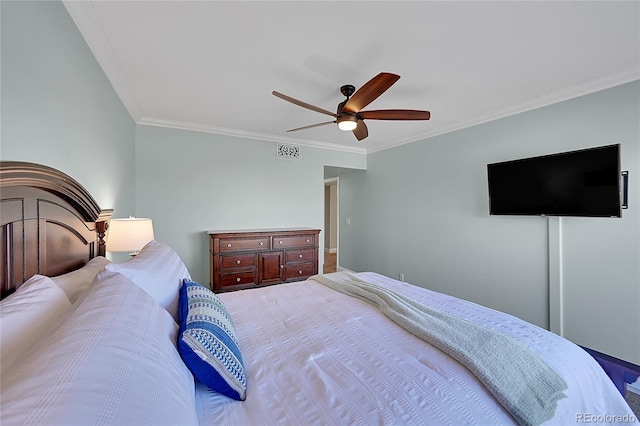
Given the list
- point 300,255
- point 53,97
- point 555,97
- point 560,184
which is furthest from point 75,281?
point 555,97

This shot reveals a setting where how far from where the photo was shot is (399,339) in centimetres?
132

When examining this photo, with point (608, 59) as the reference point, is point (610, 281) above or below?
below

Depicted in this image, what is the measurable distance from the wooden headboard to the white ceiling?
101 centimetres

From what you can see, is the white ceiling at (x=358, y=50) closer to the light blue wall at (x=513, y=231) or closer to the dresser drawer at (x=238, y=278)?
the light blue wall at (x=513, y=231)

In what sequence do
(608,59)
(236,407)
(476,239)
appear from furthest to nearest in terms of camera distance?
1. (476,239)
2. (608,59)
3. (236,407)

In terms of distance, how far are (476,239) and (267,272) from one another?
2643 millimetres

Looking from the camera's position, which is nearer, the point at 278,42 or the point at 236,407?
the point at 236,407

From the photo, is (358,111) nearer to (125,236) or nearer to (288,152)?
(125,236)

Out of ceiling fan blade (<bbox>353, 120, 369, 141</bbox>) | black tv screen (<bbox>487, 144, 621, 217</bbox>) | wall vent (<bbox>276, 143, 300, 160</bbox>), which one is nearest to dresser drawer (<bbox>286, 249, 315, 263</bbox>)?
wall vent (<bbox>276, 143, 300, 160</bbox>)

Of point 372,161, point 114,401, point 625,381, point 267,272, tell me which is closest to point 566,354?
point 625,381

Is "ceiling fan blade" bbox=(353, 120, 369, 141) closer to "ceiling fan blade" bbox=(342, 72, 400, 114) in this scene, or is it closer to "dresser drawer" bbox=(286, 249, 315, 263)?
"ceiling fan blade" bbox=(342, 72, 400, 114)

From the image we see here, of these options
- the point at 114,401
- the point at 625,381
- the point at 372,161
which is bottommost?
the point at 625,381

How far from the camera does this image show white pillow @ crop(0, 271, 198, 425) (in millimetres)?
438

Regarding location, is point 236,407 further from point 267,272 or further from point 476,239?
point 476,239
